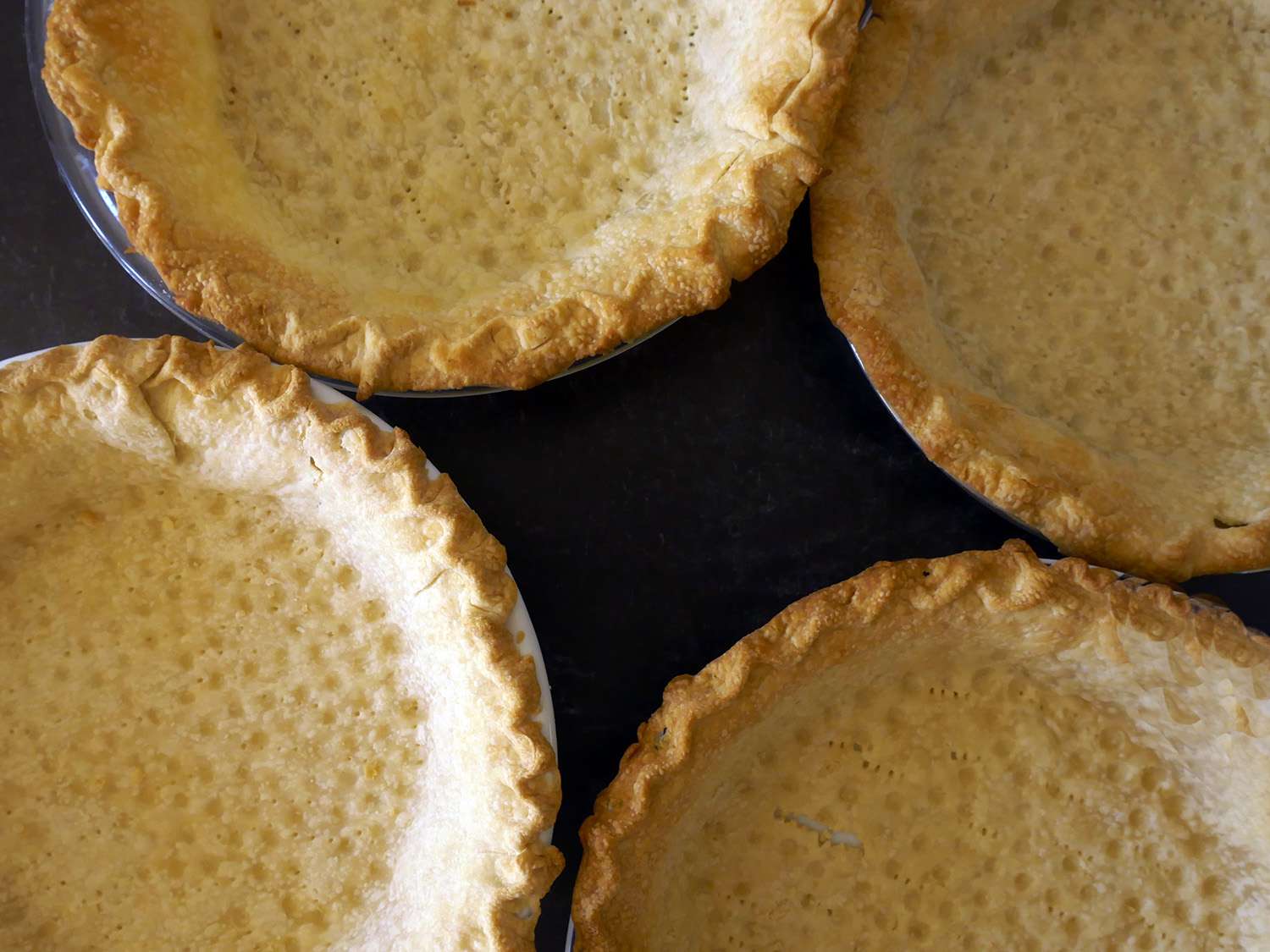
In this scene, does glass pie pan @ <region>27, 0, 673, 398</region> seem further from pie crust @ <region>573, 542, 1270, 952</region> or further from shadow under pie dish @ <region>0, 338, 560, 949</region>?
pie crust @ <region>573, 542, 1270, 952</region>

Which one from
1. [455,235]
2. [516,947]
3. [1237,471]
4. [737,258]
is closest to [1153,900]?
[1237,471]

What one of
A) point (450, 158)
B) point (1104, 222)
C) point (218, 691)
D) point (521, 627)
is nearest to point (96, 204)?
point (450, 158)

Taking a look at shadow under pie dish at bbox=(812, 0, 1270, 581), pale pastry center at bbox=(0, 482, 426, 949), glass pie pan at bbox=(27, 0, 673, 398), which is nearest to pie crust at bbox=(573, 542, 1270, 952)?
shadow under pie dish at bbox=(812, 0, 1270, 581)

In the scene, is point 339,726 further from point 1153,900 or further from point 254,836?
point 1153,900

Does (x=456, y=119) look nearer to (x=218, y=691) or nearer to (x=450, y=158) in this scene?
(x=450, y=158)

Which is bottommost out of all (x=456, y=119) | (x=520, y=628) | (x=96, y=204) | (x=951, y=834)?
(x=951, y=834)
